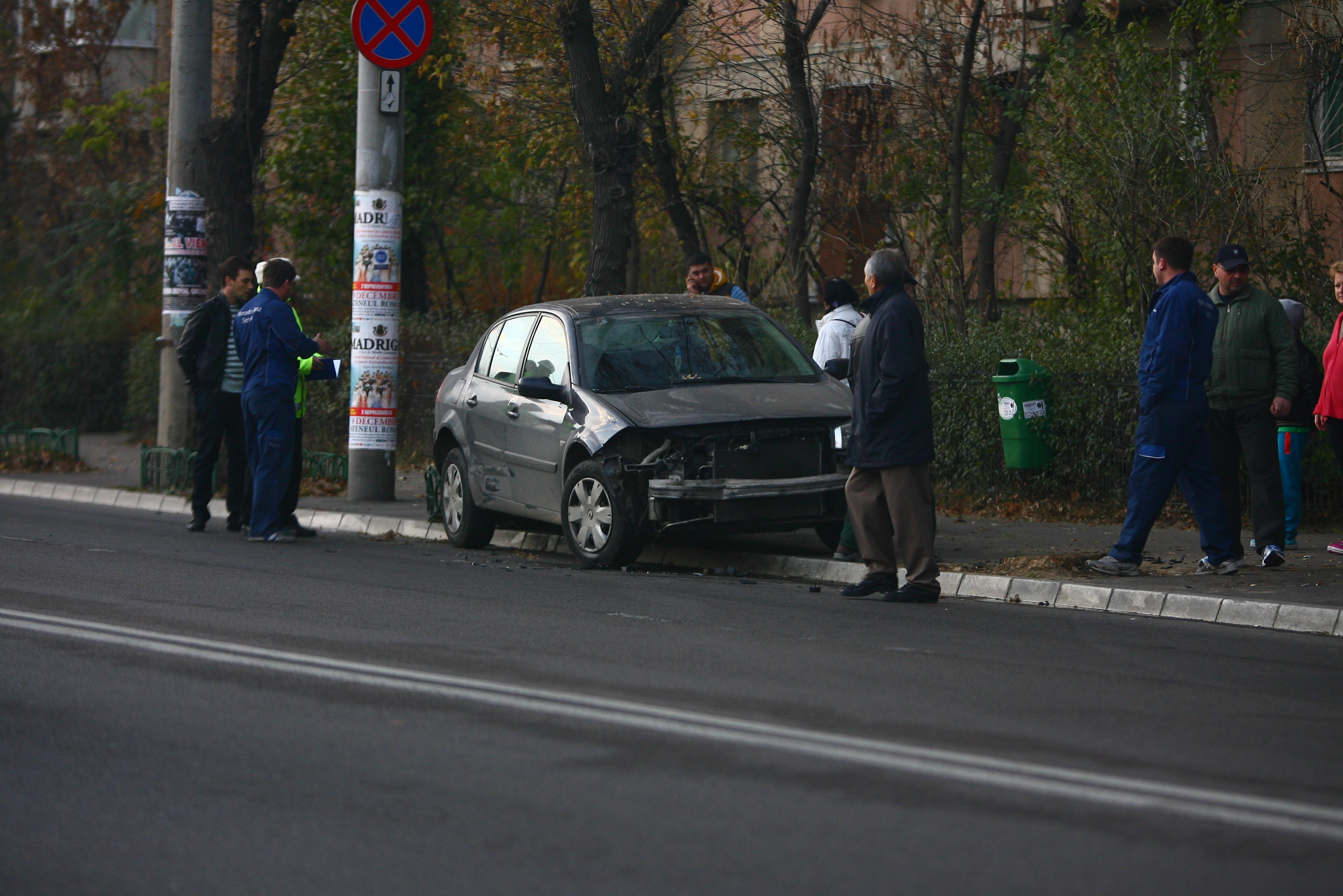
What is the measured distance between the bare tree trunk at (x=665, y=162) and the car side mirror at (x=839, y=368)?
8.90 metres

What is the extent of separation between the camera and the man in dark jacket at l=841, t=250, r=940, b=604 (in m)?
9.18

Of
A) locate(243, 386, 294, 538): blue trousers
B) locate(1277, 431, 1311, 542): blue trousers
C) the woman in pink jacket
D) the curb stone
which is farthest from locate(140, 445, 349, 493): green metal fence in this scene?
the woman in pink jacket

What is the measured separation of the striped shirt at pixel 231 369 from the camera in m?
12.9

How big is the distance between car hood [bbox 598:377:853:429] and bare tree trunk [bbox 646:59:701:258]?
8.74 meters

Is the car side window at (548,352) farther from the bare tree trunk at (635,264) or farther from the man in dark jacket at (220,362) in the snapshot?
the bare tree trunk at (635,264)

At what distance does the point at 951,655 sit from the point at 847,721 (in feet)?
5.23

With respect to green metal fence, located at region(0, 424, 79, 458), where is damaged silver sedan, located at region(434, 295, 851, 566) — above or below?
above

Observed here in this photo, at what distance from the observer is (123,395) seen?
2562cm

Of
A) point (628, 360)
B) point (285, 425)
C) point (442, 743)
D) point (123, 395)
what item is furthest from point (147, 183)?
point (442, 743)

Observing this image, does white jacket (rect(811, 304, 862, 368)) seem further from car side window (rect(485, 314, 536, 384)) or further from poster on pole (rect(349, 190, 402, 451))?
poster on pole (rect(349, 190, 402, 451))

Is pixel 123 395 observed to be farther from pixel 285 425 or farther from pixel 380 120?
pixel 285 425

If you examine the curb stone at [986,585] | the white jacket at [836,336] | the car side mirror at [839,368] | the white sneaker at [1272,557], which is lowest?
the curb stone at [986,585]

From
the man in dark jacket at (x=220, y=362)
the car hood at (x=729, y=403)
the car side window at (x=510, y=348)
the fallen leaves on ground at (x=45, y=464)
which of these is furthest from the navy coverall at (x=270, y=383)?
the fallen leaves on ground at (x=45, y=464)

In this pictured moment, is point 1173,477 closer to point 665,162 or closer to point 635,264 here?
point 665,162
